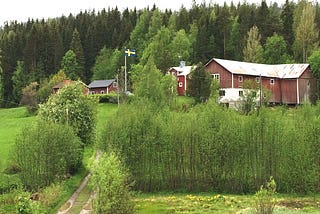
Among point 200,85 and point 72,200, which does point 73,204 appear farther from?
point 200,85

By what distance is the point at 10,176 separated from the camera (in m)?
36.8

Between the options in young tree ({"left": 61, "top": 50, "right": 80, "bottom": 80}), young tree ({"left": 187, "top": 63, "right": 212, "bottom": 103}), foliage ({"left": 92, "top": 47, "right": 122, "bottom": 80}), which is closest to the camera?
young tree ({"left": 187, "top": 63, "right": 212, "bottom": 103})

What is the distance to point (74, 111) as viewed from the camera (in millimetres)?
43375

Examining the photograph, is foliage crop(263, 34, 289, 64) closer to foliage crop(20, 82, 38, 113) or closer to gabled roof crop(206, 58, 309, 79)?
gabled roof crop(206, 58, 309, 79)

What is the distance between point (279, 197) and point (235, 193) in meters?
4.05

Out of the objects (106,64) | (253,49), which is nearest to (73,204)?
(253,49)

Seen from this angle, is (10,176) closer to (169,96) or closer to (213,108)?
(213,108)

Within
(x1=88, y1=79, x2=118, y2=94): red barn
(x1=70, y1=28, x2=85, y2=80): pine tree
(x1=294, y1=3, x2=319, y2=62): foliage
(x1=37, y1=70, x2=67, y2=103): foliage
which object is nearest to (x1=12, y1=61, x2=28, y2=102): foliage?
(x1=70, y1=28, x2=85, y2=80): pine tree

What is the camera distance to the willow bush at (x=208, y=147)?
38.6 m

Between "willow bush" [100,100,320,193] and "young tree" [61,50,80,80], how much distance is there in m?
62.0

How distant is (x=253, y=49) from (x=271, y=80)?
14688 millimetres

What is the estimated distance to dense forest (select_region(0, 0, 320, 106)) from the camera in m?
82.8

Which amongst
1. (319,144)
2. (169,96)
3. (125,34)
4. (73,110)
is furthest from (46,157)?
(125,34)

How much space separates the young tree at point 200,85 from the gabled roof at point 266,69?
552 cm
